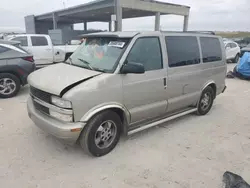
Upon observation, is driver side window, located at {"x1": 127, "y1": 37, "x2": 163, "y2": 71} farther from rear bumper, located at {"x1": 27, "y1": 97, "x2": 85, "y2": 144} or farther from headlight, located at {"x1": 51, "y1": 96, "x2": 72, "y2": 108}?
rear bumper, located at {"x1": 27, "y1": 97, "x2": 85, "y2": 144}

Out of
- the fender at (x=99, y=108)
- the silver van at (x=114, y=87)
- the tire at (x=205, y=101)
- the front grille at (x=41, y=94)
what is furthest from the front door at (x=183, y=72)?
the front grille at (x=41, y=94)

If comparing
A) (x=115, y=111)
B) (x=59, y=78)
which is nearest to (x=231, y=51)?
(x=115, y=111)

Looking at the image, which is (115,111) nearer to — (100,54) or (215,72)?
(100,54)

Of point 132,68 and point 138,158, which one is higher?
point 132,68

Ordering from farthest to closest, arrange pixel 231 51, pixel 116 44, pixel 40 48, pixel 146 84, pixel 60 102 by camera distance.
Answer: pixel 231 51 → pixel 40 48 → pixel 146 84 → pixel 116 44 → pixel 60 102

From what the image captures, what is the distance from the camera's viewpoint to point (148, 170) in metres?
3.00

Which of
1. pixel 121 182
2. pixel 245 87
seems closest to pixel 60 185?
pixel 121 182

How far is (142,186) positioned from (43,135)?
2.15m

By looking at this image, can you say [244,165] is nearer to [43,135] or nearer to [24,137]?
[43,135]

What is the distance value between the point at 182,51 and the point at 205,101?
165 cm

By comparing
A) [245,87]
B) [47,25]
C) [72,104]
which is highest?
[47,25]

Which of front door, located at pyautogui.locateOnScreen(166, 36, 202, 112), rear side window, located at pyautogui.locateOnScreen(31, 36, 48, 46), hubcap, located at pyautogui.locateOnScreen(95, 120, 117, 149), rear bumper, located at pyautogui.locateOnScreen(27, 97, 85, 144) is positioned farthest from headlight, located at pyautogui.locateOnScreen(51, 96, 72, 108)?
rear side window, located at pyautogui.locateOnScreen(31, 36, 48, 46)

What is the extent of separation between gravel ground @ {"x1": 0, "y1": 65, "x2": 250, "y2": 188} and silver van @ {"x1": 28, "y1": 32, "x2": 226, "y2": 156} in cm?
31

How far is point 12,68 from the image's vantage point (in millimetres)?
6055
